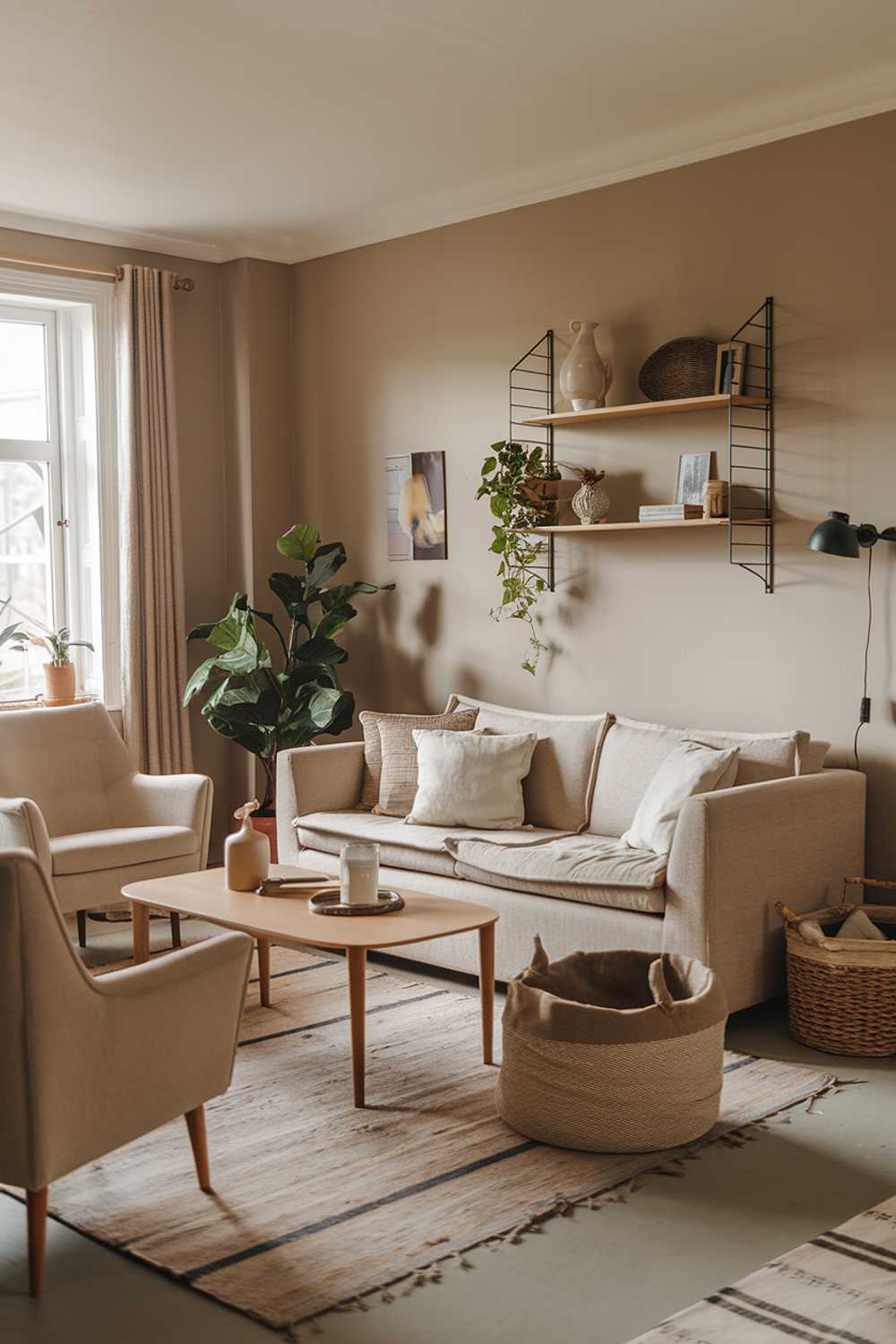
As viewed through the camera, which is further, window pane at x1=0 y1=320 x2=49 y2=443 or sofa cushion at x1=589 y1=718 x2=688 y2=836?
window pane at x1=0 y1=320 x2=49 y2=443

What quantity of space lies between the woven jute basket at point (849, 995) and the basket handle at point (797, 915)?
63mm

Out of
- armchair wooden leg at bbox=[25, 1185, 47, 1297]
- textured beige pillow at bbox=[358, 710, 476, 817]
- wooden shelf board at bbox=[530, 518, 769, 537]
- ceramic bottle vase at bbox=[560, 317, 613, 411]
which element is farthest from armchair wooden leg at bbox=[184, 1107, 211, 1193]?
ceramic bottle vase at bbox=[560, 317, 613, 411]

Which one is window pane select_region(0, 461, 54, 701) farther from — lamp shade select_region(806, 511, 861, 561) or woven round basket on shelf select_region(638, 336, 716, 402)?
lamp shade select_region(806, 511, 861, 561)

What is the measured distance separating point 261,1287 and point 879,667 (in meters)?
2.69

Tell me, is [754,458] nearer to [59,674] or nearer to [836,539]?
[836,539]

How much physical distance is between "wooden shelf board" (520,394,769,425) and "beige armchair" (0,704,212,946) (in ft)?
6.01

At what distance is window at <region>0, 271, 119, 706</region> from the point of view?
231 inches

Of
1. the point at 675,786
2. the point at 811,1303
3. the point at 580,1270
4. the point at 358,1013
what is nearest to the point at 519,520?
the point at 675,786

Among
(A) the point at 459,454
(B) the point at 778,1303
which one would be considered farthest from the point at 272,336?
(B) the point at 778,1303

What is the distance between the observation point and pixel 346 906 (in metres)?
3.64

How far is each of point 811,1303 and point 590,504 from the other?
10.0ft

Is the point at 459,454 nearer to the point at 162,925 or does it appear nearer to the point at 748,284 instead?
the point at 748,284

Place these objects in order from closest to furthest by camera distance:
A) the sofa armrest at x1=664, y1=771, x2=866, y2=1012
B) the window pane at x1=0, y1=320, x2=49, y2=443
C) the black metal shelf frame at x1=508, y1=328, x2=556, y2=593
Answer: the sofa armrest at x1=664, y1=771, x2=866, y2=1012
the black metal shelf frame at x1=508, y1=328, x2=556, y2=593
the window pane at x1=0, y1=320, x2=49, y2=443

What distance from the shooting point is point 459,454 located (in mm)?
5609
